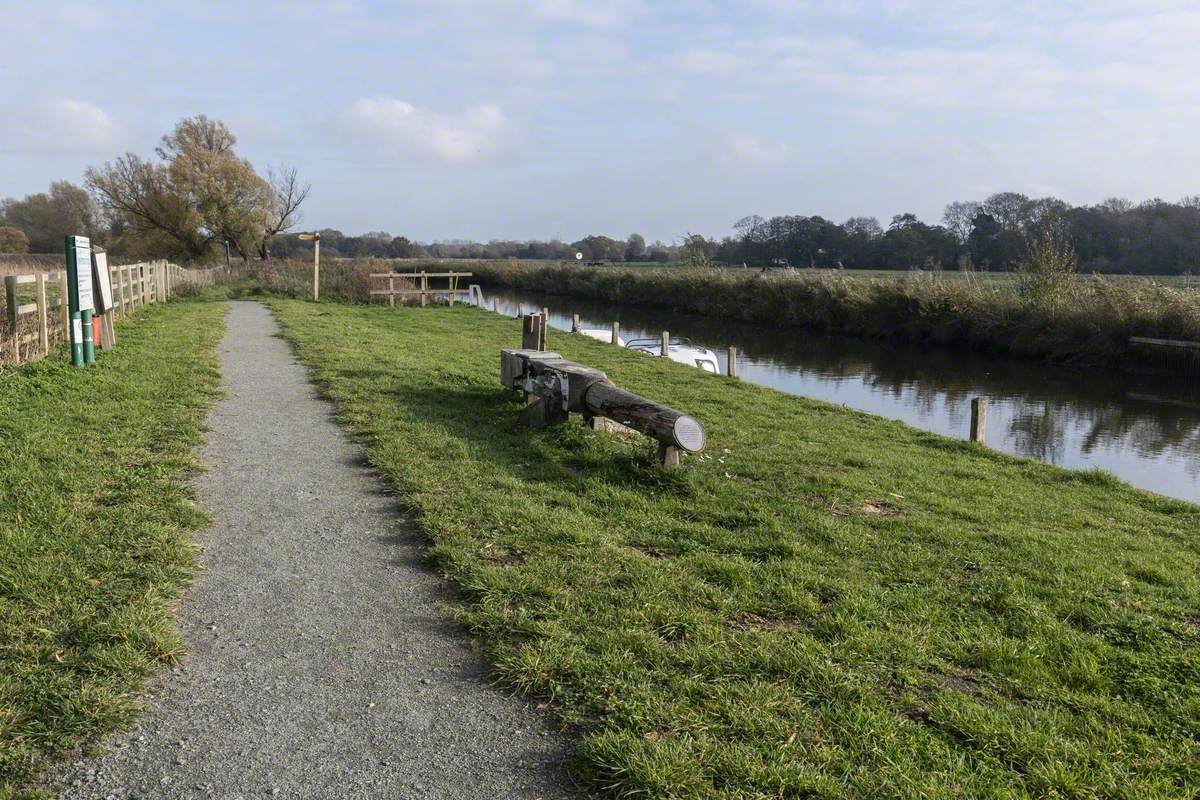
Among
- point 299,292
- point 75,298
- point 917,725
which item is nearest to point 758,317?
point 299,292

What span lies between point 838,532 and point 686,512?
1053mm

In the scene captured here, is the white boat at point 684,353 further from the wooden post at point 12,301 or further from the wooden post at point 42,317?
the wooden post at point 12,301

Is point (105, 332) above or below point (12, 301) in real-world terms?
below

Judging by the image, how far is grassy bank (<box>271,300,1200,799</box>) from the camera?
10.2 ft

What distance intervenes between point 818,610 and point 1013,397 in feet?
58.6

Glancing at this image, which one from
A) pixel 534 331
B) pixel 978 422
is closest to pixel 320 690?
pixel 534 331

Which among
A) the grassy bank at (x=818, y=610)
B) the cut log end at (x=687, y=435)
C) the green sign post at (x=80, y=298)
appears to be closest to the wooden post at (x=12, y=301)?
the green sign post at (x=80, y=298)

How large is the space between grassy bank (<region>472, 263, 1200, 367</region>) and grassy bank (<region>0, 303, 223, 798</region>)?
23.2 metres

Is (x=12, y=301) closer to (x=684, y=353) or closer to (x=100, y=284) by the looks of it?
(x=100, y=284)

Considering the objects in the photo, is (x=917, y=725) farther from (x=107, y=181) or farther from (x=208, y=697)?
(x=107, y=181)

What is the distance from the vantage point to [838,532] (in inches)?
234

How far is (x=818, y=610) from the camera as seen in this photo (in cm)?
447

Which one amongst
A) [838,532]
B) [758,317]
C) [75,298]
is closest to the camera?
[838,532]

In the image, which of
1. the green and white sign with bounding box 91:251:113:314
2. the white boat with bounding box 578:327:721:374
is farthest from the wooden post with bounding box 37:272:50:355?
the white boat with bounding box 578:327:721:374
